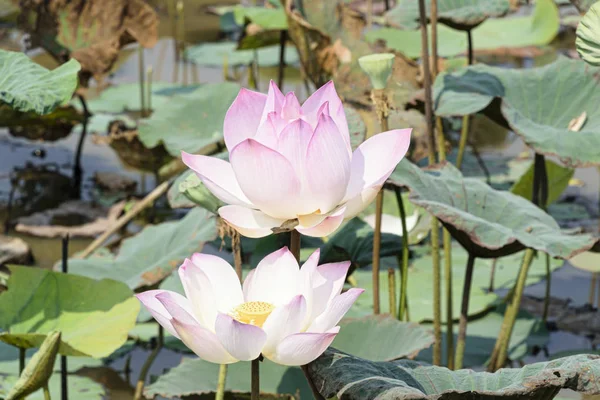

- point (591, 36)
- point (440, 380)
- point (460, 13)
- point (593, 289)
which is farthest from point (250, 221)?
point (593, 289)

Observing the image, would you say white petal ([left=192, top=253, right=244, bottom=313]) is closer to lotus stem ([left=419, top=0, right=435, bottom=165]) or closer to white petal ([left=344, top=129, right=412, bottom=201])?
white petal ([left=344, top=129, right=412, bottom=201])

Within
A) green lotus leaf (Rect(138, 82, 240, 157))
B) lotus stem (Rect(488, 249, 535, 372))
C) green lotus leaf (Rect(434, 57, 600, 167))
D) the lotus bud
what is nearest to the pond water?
lotus stem (Rect(488, 249, 535, 372))

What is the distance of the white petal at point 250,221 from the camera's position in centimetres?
77

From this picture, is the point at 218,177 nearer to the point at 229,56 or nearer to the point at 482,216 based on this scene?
the point at 482,216

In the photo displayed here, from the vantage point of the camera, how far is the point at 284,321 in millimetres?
724

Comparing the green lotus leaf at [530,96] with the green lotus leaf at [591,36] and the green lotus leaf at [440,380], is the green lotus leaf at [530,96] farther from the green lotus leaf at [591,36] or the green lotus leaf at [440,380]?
the green lotus leaf at [440,380]

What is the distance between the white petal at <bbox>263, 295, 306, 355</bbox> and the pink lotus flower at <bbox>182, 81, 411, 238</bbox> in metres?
0.06

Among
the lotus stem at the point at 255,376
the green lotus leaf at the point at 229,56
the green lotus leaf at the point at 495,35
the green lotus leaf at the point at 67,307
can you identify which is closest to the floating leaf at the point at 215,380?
the green lotus leaf at the point at 67,307

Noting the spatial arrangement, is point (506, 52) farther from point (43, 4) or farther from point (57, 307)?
point (57, 307)

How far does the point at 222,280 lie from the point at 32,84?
0.66 metres

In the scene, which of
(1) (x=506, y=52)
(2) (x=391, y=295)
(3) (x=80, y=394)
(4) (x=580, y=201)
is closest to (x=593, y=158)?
(2) (x=391, y=295)

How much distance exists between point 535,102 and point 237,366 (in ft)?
2.53

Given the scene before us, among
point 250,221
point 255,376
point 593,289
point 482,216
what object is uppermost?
point 250,221

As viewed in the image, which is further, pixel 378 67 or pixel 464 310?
pixel 464 310
